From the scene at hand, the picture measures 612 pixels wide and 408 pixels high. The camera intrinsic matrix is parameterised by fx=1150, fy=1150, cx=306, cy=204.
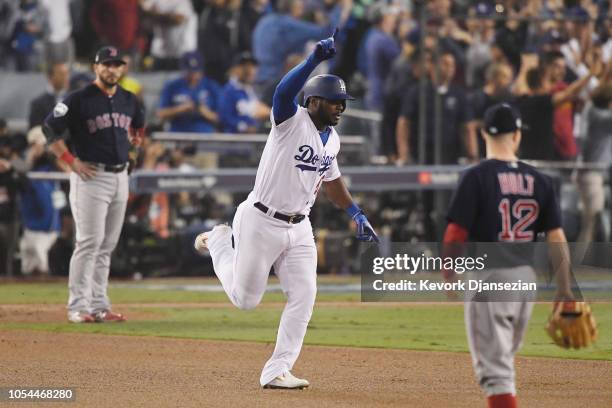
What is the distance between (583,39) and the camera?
55.3ft

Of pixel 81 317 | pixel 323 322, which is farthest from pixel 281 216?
pixel 323 322

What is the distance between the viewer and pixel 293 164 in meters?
6.93

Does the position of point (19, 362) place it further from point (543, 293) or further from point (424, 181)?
point (424, 181)

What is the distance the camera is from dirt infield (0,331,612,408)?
6.72 m

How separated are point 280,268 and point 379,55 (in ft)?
34.9

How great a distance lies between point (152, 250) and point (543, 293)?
535 cm

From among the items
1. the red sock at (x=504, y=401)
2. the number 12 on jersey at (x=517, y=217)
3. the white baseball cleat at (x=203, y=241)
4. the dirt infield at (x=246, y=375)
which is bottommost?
the dirt infield at (x=246, y=375)

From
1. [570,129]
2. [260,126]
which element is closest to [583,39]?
[570,129]

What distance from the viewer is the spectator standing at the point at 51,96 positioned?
1537cm

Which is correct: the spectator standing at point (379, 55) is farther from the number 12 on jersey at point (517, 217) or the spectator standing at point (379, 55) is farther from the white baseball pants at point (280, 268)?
the number 12 on jersey at point (517, 217)

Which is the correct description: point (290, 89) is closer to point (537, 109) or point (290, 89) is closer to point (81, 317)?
point (81, 317)

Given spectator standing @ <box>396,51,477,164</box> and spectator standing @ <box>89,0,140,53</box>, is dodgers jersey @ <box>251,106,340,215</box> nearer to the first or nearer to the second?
spectator standing @ <box>396,51,477,164</box>

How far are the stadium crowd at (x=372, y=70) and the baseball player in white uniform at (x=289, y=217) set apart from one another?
861cm

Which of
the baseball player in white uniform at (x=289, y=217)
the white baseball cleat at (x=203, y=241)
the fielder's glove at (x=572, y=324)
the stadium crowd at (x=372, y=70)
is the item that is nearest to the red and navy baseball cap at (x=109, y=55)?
Answer: the white baseball cleat at (x=203, y=241)
